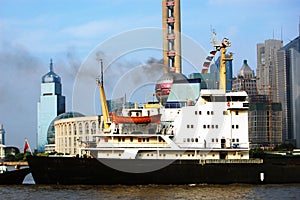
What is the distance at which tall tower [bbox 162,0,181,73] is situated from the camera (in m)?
141

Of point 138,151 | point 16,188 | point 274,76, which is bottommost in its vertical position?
point 16,188

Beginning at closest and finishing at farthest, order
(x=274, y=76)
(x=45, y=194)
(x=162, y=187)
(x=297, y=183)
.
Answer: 1. (x=45, y=194)
2. (x=162, y=187)
3. (x=297, y=183)
4. (x=274, y=76)

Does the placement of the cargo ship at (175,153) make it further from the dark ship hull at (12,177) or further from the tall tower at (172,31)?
the tall tower at (172,31)

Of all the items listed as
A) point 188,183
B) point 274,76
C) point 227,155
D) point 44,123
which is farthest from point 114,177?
point 274,76

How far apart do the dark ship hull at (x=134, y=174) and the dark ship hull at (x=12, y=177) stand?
3231 mm

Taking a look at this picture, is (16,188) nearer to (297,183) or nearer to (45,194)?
(45,194)

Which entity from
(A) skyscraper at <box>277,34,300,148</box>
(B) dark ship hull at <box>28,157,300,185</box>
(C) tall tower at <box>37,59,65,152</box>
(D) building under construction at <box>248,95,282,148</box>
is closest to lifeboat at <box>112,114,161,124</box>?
(B) dark ship hull at <box>28,157,300,185</box>

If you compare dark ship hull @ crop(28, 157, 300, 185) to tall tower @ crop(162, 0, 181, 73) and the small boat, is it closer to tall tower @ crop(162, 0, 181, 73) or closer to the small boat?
the small boat

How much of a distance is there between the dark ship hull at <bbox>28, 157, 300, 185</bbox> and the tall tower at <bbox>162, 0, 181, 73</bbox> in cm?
10213

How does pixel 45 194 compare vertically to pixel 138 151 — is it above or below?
below

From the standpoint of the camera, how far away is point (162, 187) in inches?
1467

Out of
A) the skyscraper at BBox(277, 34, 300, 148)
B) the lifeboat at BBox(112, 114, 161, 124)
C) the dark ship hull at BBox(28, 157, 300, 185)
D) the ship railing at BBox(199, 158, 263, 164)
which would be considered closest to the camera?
the dark ship hull at BBox(28, 157, 300, 185)

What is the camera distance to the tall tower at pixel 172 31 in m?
141

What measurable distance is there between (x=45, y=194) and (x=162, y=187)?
779 centimetres
